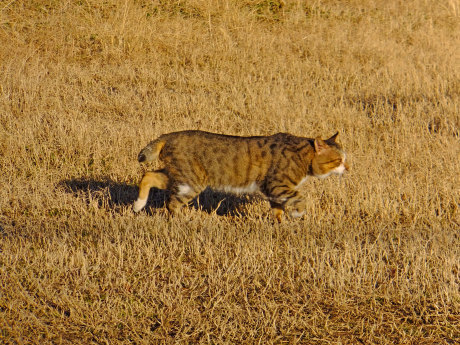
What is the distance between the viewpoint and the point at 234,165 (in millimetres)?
6031

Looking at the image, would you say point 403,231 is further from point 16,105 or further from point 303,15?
point 303,15

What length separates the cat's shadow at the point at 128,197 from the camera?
673 cm

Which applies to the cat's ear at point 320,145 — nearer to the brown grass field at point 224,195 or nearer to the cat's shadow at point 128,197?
the brown grass field at point 224,195

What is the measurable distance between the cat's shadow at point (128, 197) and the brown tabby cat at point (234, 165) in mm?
566

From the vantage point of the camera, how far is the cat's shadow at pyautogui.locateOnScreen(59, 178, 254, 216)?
6.73 meters

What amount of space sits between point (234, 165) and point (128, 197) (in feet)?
5.50

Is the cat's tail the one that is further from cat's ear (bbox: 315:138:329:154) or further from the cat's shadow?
cat's ear (bbox: 315:138:329:154)

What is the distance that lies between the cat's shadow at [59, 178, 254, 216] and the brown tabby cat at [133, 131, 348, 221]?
1.86 feet

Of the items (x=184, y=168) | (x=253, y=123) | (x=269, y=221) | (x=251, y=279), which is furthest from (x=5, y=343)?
(x=253, y=123)

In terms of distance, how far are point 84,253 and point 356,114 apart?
5.81 m

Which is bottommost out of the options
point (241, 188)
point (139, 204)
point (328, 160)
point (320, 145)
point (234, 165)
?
point (139, 204)

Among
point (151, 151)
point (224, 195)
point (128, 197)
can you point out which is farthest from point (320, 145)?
point (128, 197)

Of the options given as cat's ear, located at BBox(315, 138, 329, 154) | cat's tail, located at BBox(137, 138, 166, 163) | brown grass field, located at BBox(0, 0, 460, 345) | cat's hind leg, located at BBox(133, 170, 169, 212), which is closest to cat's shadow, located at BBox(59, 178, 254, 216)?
brown grass field, located at BBox(0, 0, 460, 345)

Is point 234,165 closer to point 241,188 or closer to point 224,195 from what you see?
point 241,188
